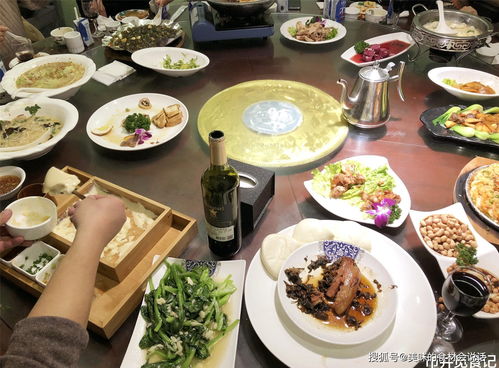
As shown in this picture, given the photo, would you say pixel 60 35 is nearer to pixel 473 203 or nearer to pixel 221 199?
pixel 221 199

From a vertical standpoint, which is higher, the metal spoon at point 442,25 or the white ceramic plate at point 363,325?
the metal spoon at point 442,25

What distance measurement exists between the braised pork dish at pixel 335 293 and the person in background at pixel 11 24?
3002mm

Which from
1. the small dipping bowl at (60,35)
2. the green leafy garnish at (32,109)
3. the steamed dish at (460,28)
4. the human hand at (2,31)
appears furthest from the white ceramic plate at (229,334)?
the human hand at (2,31)

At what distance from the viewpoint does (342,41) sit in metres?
2.94

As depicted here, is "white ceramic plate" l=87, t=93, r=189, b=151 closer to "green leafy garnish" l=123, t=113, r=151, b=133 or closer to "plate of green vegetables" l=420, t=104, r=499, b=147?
"green leafy garnish" l=123, t=113, r=151, b=133

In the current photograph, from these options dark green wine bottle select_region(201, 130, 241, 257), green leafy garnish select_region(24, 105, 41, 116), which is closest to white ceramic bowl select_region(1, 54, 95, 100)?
green leafy garnish select_region(24, 105, 41, 116)

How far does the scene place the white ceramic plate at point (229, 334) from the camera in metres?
1.08

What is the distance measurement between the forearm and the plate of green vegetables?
72.1 inches

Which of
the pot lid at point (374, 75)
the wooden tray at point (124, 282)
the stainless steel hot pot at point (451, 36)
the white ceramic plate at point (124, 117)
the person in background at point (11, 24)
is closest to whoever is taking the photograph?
the wooden tray at point (124, 282)

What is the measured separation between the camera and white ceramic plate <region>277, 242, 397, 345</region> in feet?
3.51

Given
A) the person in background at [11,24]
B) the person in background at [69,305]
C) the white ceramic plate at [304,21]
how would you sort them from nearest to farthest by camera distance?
the person in background at [69,305]
the white ceramic plate at [304,21]
the person in background at [11,24]

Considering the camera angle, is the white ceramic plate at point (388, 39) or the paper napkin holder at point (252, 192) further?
the white ceramic plate at point (388, 39)

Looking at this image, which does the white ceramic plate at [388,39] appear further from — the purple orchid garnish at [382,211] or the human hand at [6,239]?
the human hand at [6,239]

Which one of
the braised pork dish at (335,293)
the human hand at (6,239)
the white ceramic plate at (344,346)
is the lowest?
the white ceramic plate at (344,346)
